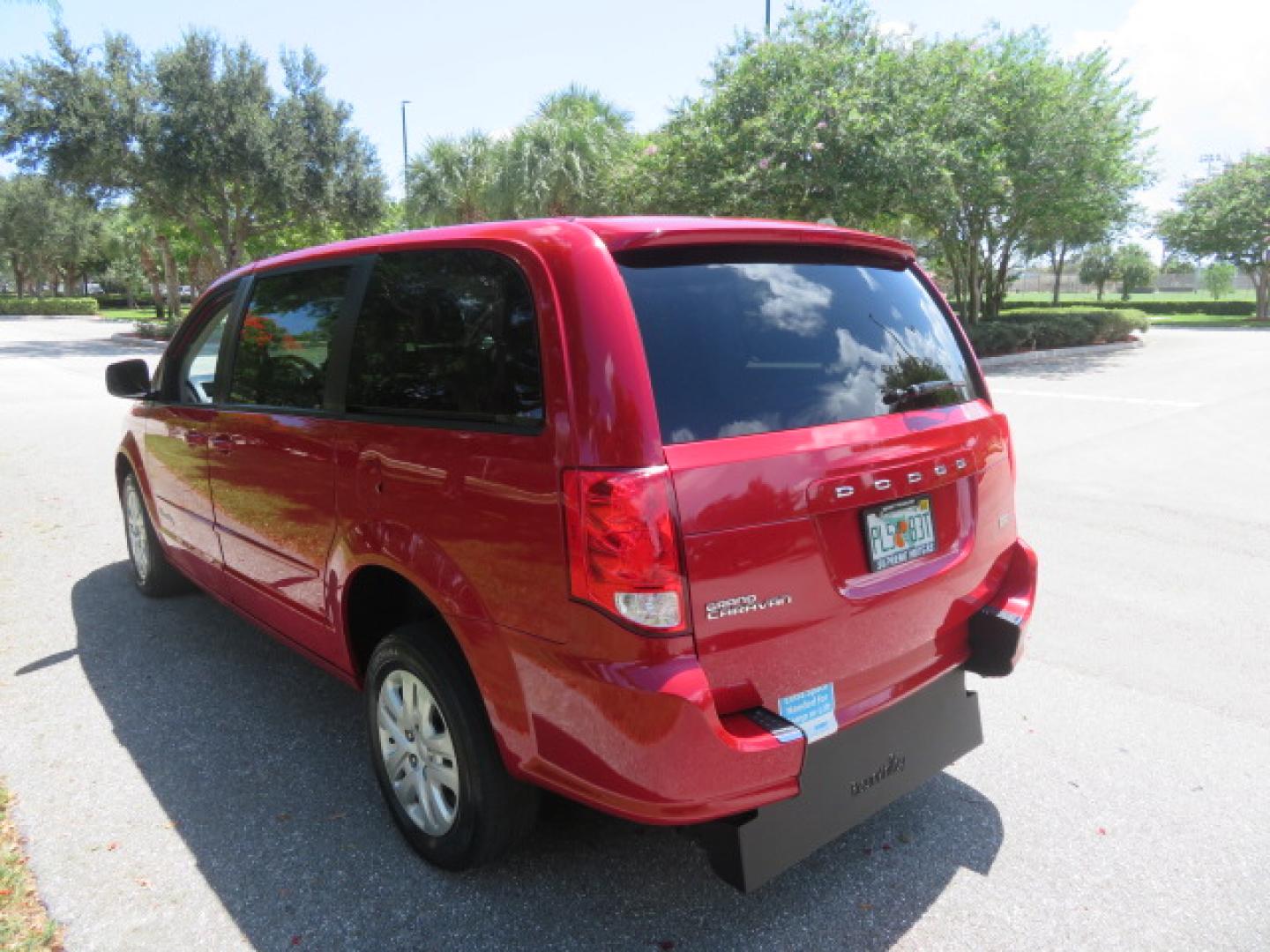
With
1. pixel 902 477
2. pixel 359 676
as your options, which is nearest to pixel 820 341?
pixel 902 477

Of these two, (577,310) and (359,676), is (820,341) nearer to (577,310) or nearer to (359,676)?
(577,310)

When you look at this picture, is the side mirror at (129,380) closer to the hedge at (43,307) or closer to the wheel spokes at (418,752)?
the wheel spokes at (418,752)

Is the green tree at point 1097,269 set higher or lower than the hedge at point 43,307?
higher

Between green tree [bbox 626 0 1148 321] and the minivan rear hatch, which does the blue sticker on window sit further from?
green tree [bbox 626 0 1148 321]

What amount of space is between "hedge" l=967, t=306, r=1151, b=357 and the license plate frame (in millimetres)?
19753

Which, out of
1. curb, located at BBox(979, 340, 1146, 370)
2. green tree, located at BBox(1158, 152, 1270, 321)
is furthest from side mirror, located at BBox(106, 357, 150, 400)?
green tree, located at BBox(1158, 152, 1270, 321)

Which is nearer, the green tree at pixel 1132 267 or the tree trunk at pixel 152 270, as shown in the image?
the tree trunk at pixel 152 270

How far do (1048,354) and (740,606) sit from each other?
2316cm

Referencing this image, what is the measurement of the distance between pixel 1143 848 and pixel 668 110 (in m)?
18.9

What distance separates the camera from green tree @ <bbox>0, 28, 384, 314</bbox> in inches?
991

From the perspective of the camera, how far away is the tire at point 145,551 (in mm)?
4754

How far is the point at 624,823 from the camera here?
9.41ft

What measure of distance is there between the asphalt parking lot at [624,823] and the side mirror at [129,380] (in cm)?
122

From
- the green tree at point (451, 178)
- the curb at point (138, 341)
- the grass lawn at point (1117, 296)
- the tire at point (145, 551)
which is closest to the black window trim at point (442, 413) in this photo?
the tire at point (145, 551)
